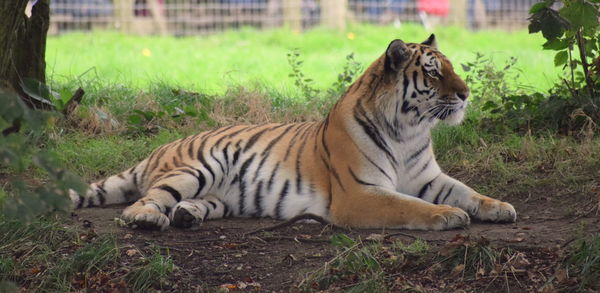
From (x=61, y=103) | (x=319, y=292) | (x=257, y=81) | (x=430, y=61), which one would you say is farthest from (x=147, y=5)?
(x=319, y=292)

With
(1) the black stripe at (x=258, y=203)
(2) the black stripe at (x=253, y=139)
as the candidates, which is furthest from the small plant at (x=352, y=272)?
(2) the black stripe at (x=253, y=139)

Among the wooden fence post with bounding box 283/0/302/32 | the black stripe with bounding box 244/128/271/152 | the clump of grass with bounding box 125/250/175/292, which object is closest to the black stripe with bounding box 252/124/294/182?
the black stripe with bounding box 244/128/271/152

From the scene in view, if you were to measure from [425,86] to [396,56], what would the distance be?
0.74 ft

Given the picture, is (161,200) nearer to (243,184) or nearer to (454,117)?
(243,184)

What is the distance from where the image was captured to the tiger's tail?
5.35 meters

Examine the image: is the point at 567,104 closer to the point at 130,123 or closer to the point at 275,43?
the point at 130,123

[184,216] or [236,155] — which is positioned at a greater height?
[236,155]

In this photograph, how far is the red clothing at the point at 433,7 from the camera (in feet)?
52.4

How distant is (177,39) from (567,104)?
9.61 meters

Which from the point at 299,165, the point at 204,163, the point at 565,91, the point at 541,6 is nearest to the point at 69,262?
the point at 204,163

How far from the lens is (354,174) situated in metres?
4.89

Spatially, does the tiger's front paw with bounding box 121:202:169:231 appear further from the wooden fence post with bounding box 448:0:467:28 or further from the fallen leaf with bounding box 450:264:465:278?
the wooden fence post with bounding box 448:0:467:28

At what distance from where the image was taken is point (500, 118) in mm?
6398

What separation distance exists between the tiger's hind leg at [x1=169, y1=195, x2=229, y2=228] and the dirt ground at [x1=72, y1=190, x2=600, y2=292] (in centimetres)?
6
